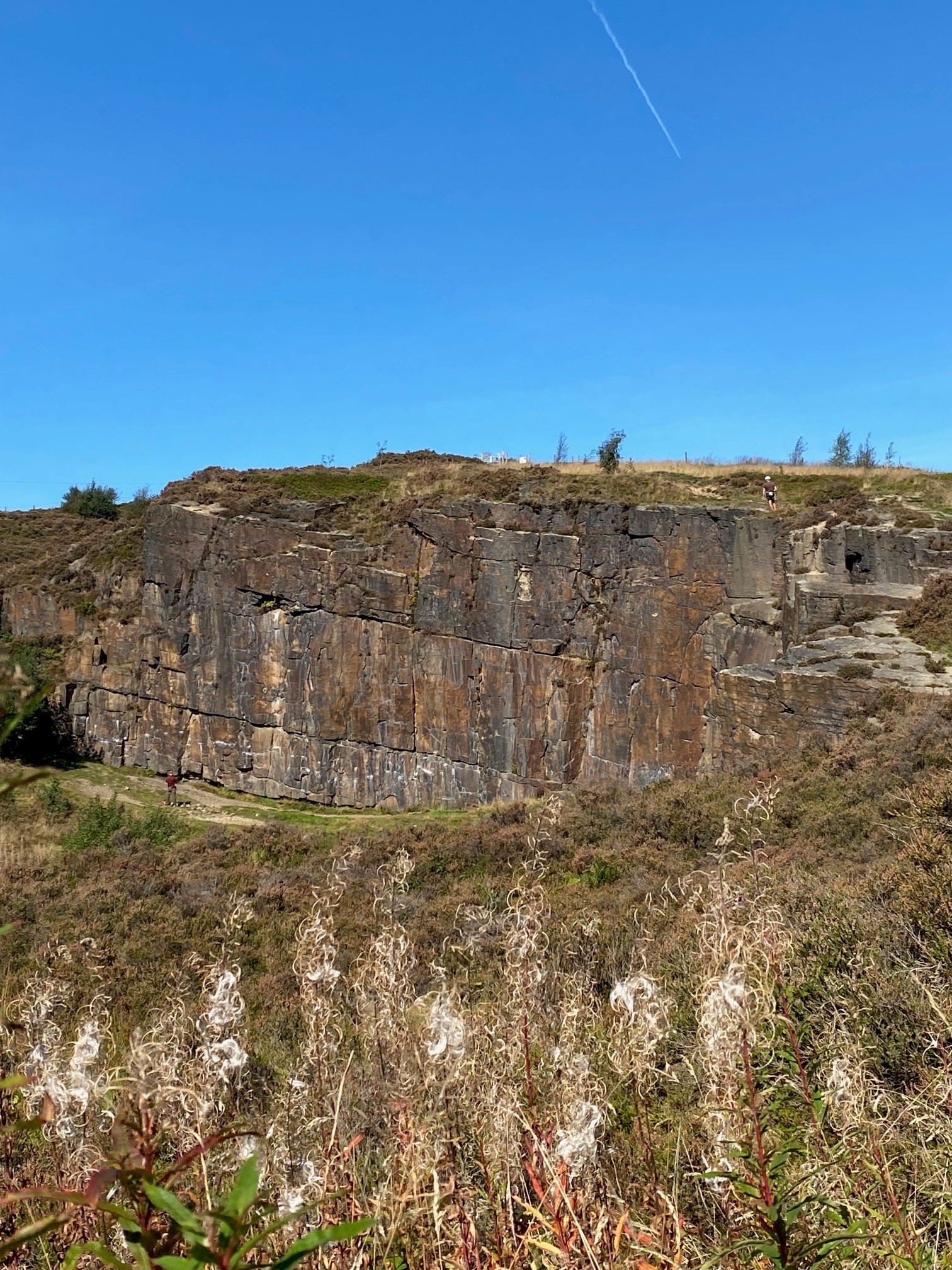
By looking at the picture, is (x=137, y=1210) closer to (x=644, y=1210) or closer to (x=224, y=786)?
(x=644, y=1210)

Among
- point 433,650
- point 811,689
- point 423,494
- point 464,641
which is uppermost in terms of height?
point 423,494

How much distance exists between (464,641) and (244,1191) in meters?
23.8

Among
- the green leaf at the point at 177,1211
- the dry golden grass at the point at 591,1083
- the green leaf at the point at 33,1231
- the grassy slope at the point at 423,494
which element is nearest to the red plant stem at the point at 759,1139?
the dry golden grass at the point at 591,1083

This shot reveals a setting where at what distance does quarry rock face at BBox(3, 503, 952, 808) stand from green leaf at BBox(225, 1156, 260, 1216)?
15227 millimetres

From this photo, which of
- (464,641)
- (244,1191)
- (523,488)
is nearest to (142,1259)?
(244,1191)

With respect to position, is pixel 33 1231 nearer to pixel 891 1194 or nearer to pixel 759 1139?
pixel 759 1139

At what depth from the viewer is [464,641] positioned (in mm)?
24766

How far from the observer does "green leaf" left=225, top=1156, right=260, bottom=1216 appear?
95 cm

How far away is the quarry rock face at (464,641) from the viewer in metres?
20.4

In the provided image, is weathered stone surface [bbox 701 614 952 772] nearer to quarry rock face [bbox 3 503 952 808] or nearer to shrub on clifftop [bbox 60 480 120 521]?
quarry rock face [bbox 3 503 952 808]

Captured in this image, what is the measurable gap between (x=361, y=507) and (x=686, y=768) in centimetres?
1400

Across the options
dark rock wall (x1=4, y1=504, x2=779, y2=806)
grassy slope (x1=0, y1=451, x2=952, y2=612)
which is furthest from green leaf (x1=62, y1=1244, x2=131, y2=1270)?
grassy slope (x1=0, y1=451, x2=952, y2=612)

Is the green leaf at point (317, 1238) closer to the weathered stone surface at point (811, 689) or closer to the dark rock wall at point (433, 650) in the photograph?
the weathered stone surface at point (811, 689)

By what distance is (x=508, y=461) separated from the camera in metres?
31.0
